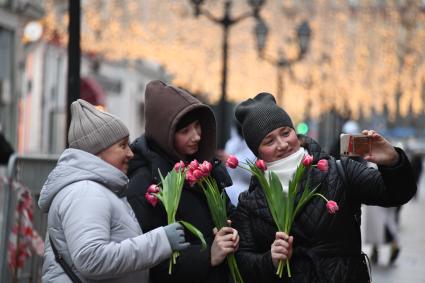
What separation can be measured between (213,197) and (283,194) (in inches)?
12.8

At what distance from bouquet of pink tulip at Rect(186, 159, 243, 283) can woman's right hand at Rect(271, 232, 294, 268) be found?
25 cm

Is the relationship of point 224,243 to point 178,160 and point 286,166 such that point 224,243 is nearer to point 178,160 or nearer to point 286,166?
point 286,166

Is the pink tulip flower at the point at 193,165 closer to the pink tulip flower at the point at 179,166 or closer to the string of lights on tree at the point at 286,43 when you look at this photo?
the pink tulip flower at the point at 179,166

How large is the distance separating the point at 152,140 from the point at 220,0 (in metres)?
24.7

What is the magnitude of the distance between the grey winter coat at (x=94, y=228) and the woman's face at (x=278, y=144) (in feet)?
1.92

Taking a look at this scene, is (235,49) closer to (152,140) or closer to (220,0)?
(220,0)

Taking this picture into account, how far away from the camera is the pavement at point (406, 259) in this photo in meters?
12.5

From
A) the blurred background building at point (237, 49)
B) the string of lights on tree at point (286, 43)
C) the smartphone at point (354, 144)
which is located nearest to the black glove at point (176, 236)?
the smartphone at point (354, 144)

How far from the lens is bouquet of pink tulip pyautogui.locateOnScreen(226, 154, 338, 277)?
181 inches

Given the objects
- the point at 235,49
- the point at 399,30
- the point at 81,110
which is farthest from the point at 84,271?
the point at 399,30

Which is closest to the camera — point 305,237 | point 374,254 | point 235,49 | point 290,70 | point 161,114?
point 305,237

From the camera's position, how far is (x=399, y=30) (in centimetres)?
3553

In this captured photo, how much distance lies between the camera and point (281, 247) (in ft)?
14.9

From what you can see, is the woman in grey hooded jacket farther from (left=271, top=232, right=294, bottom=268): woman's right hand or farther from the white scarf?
the white scarf
